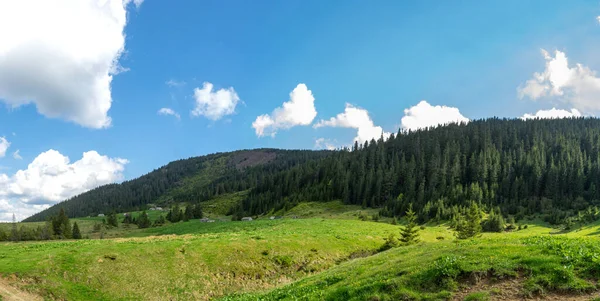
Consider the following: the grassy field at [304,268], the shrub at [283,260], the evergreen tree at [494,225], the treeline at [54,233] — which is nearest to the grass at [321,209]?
the evergreen tree at [494,225]

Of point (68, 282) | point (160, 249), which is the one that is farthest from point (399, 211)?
point (68, 282)

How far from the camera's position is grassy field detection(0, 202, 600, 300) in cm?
1584

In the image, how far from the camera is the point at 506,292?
48.2 ft

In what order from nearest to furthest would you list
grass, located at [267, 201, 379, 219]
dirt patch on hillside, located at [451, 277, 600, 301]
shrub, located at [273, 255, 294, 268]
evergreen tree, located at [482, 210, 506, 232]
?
1. dirt patch on hillside, located at [451, 277, 600, 301]
2. shrub, located at [273, 255, 294, 268]
3. evergreen tree, located at [482, 210, 506, 232]
4. grass, located at [267, 201, 379, 219]

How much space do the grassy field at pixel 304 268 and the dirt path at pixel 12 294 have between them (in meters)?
0.64

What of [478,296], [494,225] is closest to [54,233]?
[478,296]

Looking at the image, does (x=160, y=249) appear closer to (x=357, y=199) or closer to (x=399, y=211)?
(x=399, y=211)

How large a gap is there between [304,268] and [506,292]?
29.2 meters

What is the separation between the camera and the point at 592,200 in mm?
135500

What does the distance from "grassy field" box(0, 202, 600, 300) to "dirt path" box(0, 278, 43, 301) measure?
643 mm

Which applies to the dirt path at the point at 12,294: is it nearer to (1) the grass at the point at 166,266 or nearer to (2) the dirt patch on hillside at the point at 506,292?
(1) the grass at the point at 166,266

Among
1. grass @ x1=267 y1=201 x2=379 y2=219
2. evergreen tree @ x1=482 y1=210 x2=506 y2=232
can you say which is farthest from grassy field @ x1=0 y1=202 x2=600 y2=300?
grass @ x1=267 y1=201 x2=379 y2=219

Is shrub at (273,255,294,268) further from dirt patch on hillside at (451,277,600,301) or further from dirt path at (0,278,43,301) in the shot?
dirt patch on hillside at (451,277,600,301)

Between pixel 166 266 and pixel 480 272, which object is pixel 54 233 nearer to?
pixel 166 266
